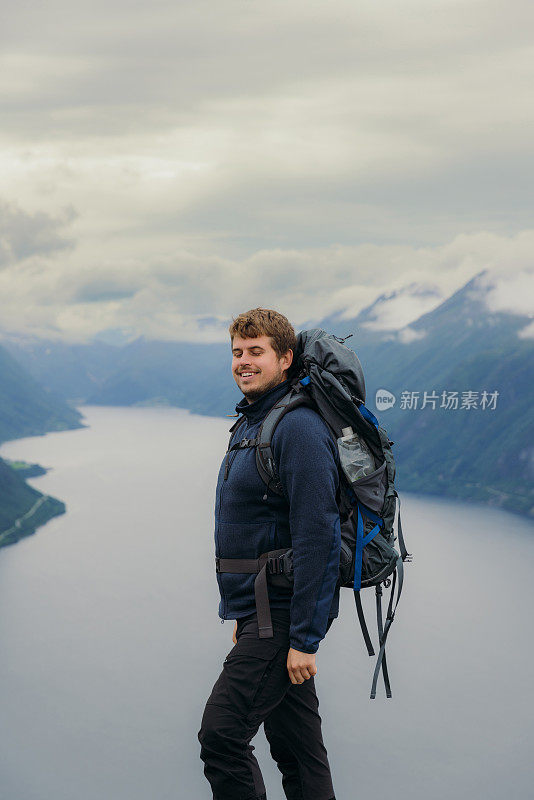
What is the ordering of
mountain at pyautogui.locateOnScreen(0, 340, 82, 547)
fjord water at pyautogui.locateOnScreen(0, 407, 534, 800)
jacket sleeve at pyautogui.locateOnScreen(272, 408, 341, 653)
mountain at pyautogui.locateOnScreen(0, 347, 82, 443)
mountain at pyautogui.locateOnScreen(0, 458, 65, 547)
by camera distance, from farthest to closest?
mountain at pyautogui.locateOnScreen(0, 347, 82, 443) → mountain at pyautogui.locateOnScreen(0, 340, 82, 547) → mountain at pyautogui.locateOnScreen(0, 458, 65, 547) → fjord water at pyautogui.locateOnScreen(0, 407, 534, 800) → jacket sleeve at pyautogui.locateOnScreen(272, 408, 341, 653)

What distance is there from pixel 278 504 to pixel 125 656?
71.2 meters

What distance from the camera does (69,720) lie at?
6078 centimetres

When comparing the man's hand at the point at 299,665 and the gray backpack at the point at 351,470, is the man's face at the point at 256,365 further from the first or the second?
the man's hand at the point at 299,665

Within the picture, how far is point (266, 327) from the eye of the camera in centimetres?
382

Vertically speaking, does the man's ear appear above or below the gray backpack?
above

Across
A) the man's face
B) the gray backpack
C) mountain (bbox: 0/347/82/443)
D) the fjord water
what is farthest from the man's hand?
mountain (bbox: 0/347/82/443)

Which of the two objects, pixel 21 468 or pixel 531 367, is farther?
pixel 531 367

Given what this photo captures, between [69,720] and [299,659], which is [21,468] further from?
[299,659]

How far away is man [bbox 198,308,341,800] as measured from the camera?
11.3 ft

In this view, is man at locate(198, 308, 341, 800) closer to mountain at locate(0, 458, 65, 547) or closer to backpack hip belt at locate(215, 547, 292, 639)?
backpack hip belt at locate(215, 547, 292, 639)

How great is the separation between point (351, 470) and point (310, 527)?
1.13 feet

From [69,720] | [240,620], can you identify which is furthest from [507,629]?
[240,620]

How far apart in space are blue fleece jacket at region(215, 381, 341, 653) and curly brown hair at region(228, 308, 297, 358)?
42 cm

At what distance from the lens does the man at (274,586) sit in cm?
345
